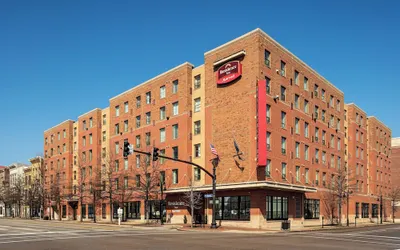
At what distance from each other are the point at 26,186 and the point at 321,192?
81270 millimetres

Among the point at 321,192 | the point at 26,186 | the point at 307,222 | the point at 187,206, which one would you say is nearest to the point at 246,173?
the point at 187,206

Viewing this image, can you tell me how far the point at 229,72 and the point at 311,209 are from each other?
22.2 metres

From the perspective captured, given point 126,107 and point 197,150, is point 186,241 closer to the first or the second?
point 197,150

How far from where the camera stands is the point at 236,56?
152 feet

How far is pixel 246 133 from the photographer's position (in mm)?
44281


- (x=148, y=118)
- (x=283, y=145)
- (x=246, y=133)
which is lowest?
(x=283, y=145)

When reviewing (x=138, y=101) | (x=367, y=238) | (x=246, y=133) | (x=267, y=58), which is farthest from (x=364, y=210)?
(x=367, y=238)

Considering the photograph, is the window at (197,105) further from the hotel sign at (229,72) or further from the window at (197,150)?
the hotel sign at (229,72)

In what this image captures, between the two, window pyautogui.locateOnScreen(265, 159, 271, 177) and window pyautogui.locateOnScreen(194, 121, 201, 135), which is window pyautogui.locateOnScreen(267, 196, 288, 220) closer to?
window pyautogui.locateOnScreen(265, 159, 271, 177)

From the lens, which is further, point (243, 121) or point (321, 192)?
point (321, 192)

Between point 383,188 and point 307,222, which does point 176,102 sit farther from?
point 383,188

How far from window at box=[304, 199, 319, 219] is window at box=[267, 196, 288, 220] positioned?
654 cm

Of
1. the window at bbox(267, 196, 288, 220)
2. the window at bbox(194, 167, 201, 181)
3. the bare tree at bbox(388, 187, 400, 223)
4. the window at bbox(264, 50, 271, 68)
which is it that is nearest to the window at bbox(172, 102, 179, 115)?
the window at bbox(194, 167, 201, 181)

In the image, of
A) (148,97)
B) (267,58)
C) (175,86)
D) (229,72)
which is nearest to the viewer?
(267,58)
